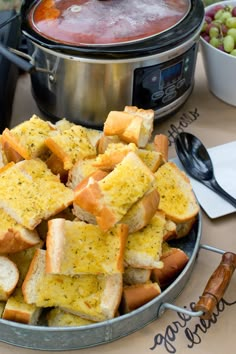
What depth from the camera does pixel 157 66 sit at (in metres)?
0.82

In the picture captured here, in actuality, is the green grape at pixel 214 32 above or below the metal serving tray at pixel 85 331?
above

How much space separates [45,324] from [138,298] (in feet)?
0.38

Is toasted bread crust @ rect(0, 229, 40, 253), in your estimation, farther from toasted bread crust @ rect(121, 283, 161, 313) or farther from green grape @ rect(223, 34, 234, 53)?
green grape @ rect(223, 34, 234, 53)

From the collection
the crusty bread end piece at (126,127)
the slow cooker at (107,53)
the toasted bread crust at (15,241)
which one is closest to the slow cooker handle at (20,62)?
the slow cooker at (107,53)

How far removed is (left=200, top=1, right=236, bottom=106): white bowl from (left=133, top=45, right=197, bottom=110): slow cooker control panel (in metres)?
0.06

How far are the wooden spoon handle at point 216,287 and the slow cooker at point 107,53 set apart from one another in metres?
0.33

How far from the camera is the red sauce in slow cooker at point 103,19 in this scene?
80cm

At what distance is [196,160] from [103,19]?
0.28 meters

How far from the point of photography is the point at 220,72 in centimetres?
98

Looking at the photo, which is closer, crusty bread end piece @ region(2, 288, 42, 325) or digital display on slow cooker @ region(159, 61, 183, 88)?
crusty bread end piece @ region(2, 288, 42, 325)

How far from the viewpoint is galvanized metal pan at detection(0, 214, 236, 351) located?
568mm

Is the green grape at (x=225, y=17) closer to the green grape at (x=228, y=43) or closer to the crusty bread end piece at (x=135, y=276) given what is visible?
the green grape at (x=228, y=43)

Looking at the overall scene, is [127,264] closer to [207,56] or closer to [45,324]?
[45,324]

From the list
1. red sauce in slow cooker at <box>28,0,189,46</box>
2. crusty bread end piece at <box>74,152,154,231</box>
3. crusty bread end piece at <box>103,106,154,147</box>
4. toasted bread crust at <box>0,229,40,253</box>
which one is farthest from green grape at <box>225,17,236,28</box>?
toasted bread crust at <box>0,229,40,253</box>
